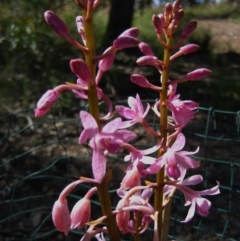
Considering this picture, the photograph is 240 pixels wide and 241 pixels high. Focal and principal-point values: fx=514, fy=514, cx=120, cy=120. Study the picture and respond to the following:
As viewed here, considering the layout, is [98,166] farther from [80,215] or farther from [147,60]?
[147,60]

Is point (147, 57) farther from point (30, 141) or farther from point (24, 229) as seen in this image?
point (30, 141)

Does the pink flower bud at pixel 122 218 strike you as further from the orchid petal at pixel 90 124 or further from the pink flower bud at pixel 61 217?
the orchid petal at pixel 90 124

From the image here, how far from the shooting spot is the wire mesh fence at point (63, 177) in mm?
2258

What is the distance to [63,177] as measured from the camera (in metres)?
3.05

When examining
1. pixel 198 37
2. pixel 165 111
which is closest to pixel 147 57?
pixel 165 111

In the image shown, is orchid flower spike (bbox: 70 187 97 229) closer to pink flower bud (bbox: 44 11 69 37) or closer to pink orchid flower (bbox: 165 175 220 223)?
pink orchid flower (bbox: 165 175 220 223)

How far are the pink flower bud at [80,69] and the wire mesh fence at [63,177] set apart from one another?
45.2 inches

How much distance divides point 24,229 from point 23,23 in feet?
6.13

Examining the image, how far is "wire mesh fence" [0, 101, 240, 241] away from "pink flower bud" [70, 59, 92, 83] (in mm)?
1148

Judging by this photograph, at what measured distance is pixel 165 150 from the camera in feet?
3.45

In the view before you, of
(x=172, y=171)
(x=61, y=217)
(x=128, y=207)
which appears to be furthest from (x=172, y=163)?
(x=61, y=217)

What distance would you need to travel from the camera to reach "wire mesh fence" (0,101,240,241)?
Result: 2258 mm

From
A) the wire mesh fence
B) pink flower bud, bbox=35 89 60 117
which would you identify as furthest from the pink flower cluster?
the wire mesh fence

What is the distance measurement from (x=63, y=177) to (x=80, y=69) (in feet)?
7.25
